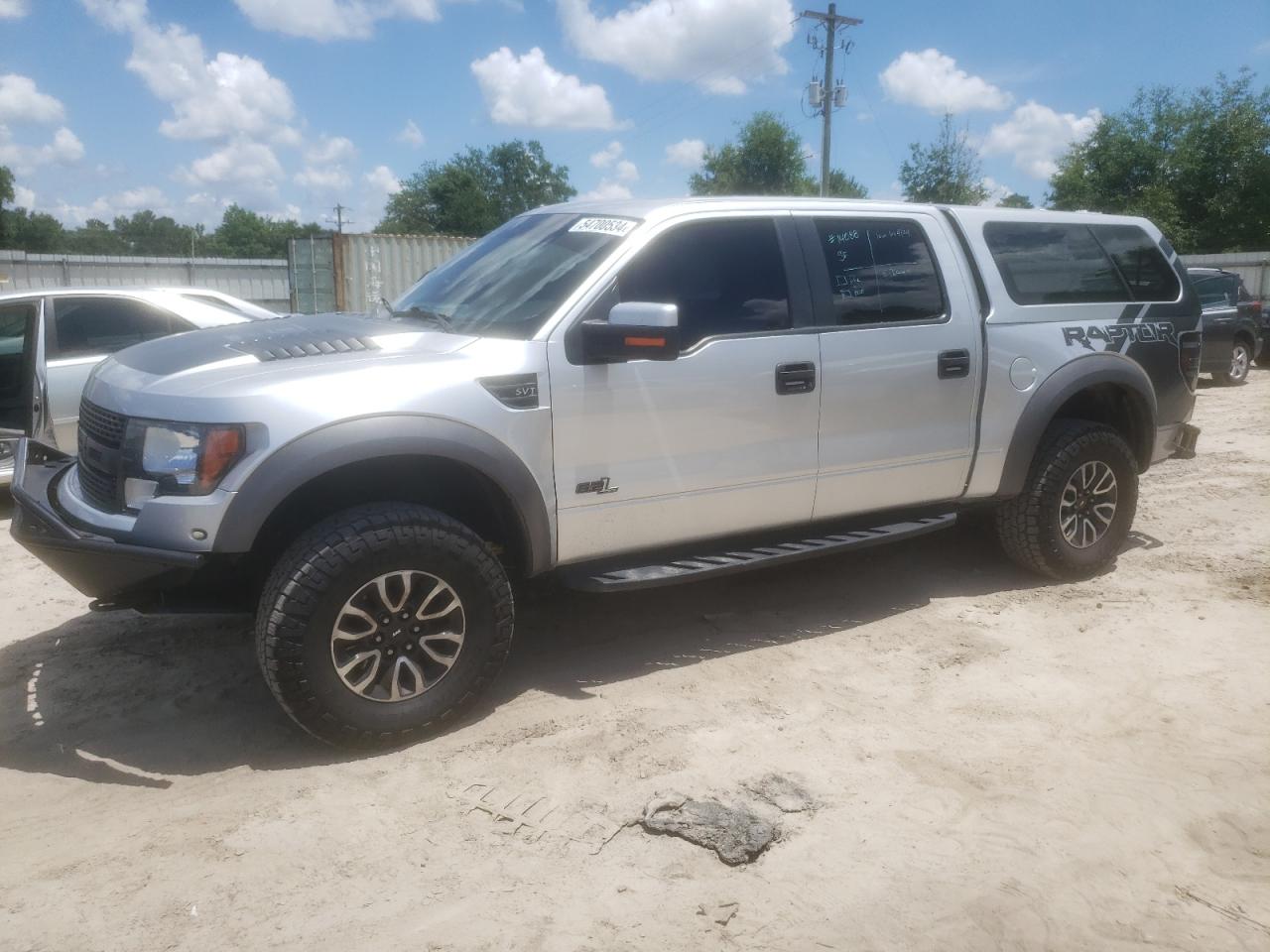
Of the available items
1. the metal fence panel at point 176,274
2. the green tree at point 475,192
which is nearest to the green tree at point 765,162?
the green tree at point 475,192

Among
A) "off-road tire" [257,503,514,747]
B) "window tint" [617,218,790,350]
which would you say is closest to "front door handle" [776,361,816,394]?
"window tint" [617,218,790,350]

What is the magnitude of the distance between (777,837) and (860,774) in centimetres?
51

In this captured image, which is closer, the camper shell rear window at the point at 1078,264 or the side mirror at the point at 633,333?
the side mirror at the point at 633,333

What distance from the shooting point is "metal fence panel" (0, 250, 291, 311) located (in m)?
17.1

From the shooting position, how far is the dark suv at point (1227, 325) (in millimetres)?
13859

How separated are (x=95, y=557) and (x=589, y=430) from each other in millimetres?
1723

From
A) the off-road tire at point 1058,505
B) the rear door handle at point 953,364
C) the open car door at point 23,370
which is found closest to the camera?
the rear door handle at point 953,364

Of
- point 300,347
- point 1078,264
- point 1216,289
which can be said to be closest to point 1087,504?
point 1078,264

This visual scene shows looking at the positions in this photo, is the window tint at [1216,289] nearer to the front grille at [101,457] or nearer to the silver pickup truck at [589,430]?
A: the silver pickup truck at [589,430]

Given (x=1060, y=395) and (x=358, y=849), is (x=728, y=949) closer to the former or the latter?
(x=358, y=849)

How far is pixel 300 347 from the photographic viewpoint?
354cm

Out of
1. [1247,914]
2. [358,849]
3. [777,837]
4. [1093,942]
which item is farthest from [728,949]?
[1247,914]

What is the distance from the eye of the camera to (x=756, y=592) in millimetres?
5230

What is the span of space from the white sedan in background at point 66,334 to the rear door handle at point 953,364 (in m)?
4.30
